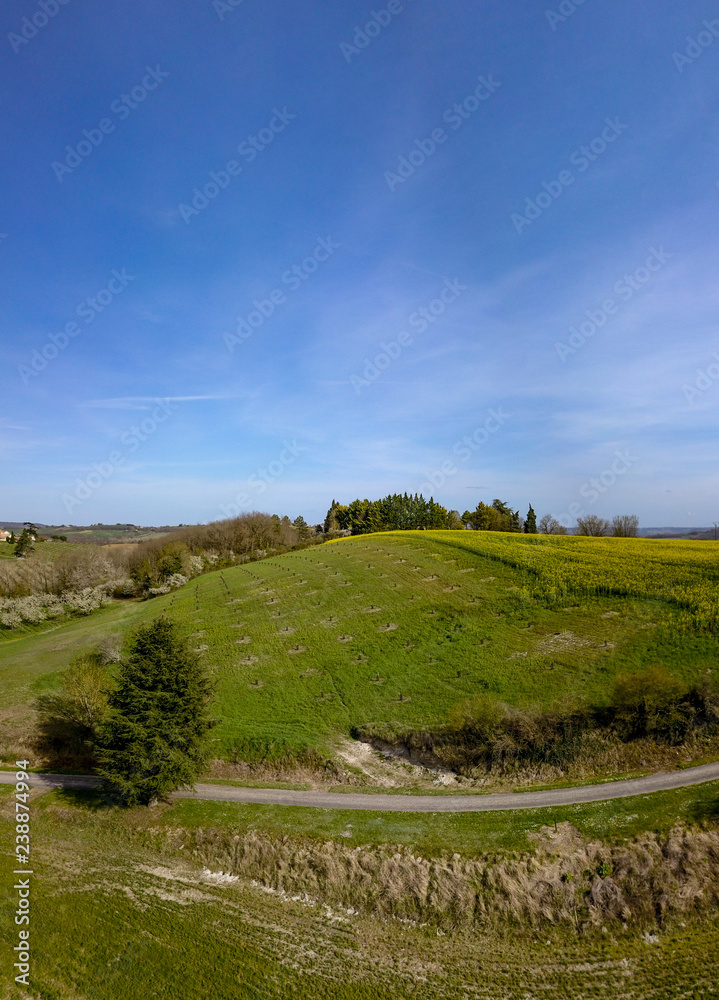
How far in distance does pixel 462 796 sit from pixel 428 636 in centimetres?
1519

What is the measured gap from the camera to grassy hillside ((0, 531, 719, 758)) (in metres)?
31.8

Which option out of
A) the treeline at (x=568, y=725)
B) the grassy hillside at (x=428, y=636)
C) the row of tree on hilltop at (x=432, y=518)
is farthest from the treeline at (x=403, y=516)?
the treeline at (x=568, y=725)

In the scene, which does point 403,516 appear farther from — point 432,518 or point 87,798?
point 87,798

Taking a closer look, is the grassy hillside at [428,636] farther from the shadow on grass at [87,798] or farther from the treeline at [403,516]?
the treeline at [403,516]

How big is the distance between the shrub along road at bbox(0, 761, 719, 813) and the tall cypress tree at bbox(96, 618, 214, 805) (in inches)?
111

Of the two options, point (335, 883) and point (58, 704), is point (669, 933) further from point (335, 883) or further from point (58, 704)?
point (58, 704)

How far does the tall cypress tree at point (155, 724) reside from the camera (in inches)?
990

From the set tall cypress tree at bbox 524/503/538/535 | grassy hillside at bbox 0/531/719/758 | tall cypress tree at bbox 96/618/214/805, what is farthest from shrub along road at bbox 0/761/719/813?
tall cypress tree at bbox 524/503/538/535

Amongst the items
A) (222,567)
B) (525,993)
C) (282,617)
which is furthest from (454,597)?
(222,567)

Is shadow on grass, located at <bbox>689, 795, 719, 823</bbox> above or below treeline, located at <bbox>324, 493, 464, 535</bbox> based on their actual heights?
below

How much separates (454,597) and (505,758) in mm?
19391

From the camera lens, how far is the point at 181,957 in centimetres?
1694

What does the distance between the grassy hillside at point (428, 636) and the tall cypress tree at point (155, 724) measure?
482 centimetres

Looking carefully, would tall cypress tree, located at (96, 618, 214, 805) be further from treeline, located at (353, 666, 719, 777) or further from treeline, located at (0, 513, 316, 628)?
treeline, located at (0, 513, 316, 628)
